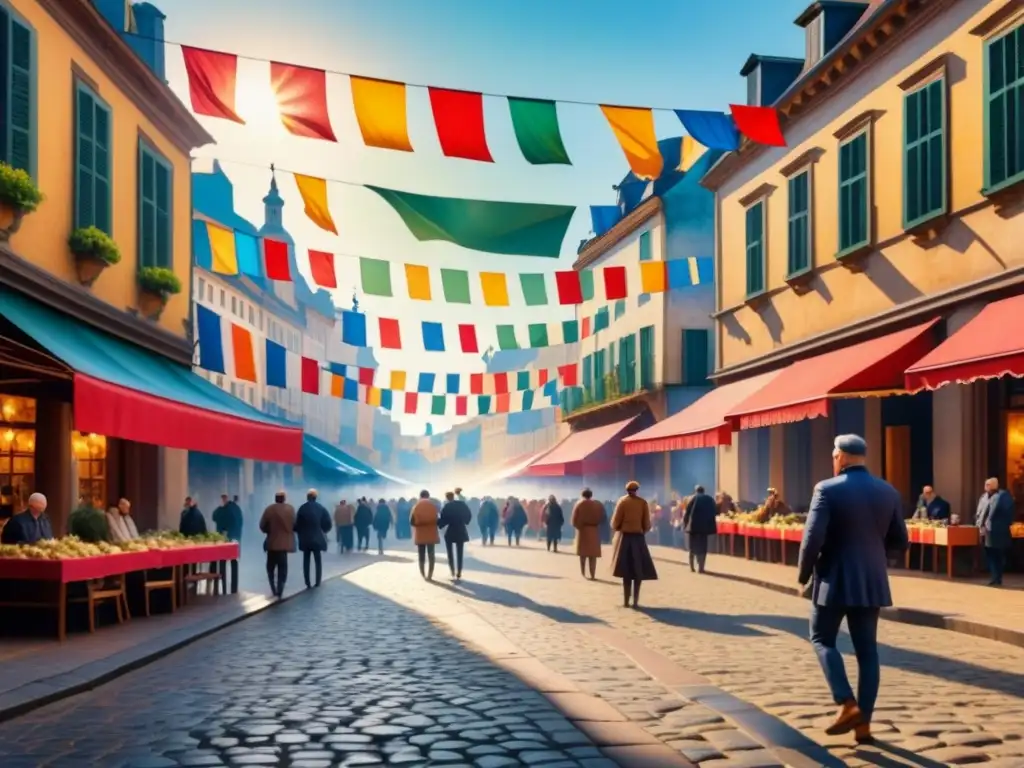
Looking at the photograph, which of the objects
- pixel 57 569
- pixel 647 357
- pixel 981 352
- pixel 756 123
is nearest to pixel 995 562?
pixel 981 352

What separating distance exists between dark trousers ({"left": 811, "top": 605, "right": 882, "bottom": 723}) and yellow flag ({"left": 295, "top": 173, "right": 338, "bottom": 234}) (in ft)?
36.7

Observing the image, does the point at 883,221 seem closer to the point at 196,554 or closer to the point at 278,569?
the point at 278,569

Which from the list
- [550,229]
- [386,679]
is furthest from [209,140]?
[386,679]

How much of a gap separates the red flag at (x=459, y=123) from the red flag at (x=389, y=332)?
14.1m

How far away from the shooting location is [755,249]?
25141 millimetres

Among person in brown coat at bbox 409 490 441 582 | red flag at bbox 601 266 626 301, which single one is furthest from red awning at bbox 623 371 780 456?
person in brown coat at bbox 409 490 441 582

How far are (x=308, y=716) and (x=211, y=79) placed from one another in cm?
797

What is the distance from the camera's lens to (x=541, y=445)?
93812 millimetres

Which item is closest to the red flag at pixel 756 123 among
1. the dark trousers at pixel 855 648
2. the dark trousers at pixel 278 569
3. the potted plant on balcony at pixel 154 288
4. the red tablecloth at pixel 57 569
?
the dark trousers at pixel 278 569

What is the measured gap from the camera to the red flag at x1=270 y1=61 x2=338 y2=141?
44.3 feet

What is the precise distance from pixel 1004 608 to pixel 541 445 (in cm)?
8075

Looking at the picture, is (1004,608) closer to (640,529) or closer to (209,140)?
(640,529)

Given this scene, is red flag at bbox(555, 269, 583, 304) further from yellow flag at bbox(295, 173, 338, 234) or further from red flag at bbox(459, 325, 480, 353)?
yellow flag at bbox(295, 173, 338, 234)

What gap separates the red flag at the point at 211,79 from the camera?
42.8 ft
